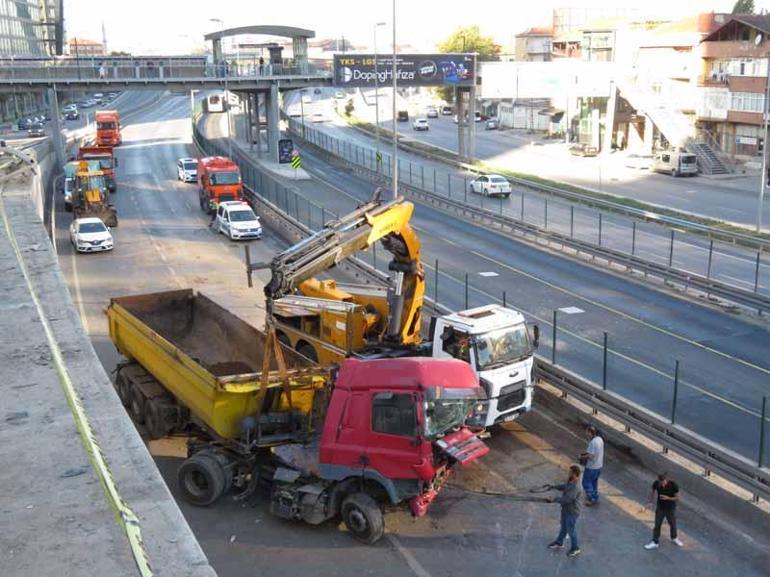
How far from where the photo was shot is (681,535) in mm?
12969

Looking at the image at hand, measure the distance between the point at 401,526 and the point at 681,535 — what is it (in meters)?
4.20

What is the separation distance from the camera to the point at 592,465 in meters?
13.8

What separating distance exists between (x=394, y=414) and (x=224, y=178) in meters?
34.6

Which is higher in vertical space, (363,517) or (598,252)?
(363,517)

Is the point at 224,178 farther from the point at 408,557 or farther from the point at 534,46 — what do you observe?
the point at 534,46

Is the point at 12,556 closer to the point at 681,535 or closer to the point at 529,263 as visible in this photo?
the point at 681,535

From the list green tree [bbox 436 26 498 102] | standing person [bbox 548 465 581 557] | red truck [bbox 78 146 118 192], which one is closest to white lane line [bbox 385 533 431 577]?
standing person [bbox 548 465 581 557]

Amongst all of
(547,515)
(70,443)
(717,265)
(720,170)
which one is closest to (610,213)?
(717,265)

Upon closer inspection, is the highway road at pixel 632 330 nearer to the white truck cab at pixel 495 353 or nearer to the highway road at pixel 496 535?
the highway road at pixel 496 535

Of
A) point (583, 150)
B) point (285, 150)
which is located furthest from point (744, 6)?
point (285, 150)

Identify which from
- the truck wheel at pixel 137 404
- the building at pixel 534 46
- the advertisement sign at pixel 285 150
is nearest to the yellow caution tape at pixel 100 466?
the truck wheel at pixel 137 404

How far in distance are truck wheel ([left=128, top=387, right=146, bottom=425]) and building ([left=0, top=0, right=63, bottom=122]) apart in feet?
337

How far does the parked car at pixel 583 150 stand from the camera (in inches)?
2824

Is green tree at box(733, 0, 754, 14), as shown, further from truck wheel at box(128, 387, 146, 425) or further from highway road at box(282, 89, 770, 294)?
truck wheel at box(128, 387, 146, 425)
